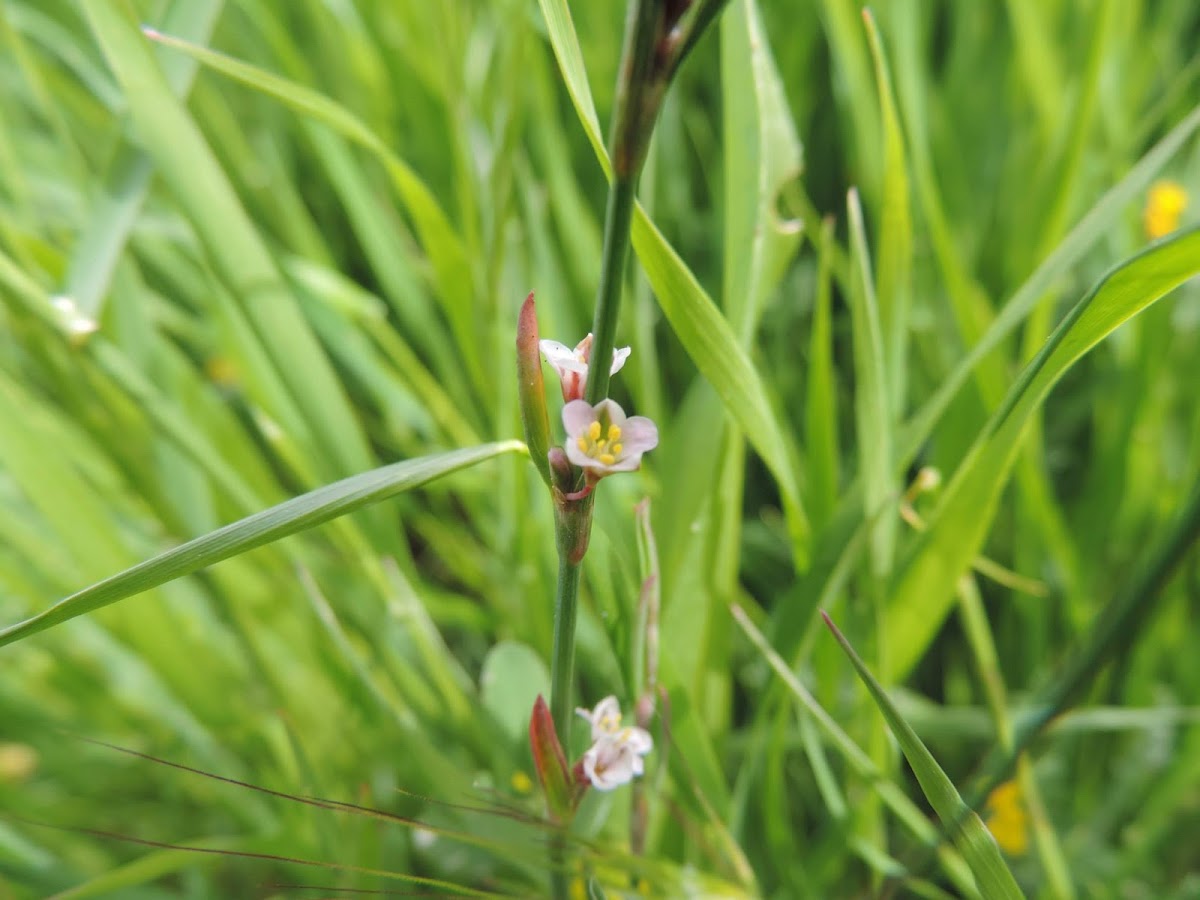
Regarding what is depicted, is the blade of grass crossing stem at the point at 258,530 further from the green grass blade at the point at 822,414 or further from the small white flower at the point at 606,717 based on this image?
the green grass blade at the point at 822,414

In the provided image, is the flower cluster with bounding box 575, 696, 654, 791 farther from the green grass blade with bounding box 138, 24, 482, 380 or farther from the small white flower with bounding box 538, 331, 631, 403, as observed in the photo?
the green grass blade with bounding box 138, 24, 482, 380

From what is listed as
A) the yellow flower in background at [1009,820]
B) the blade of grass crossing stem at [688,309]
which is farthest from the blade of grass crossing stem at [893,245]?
the yellow flower in background at [1009,820]

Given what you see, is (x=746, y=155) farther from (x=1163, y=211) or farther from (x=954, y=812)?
(x=1163, y=211)

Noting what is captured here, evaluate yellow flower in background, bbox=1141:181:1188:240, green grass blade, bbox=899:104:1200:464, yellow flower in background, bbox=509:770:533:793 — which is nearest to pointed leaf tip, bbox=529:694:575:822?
yellow flower in background, bbox=509:770:533:793

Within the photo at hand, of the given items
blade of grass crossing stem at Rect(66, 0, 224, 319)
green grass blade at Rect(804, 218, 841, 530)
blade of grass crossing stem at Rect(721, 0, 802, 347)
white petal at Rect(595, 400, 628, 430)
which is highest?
blade of grass crossing stem at Rect(66, 0, 224, 319)

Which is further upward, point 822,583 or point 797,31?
point 797,31

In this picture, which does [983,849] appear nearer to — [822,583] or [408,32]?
[822,583]

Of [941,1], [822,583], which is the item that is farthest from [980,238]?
[822,583]

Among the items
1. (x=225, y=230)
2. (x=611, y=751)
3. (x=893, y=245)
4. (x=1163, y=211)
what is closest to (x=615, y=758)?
(x=611, y=751)
